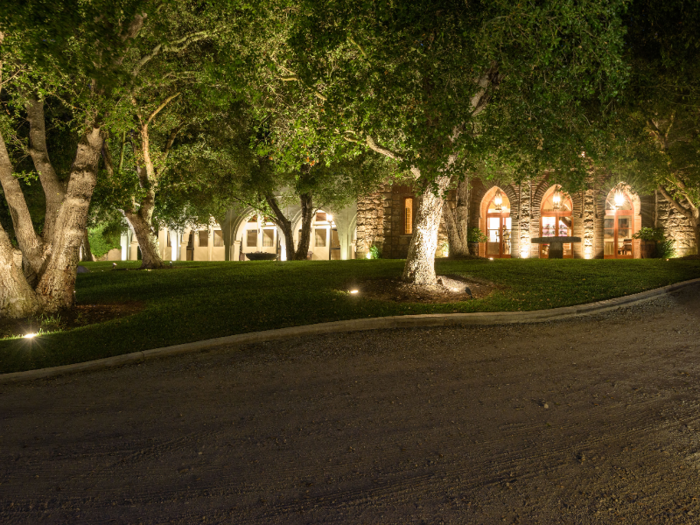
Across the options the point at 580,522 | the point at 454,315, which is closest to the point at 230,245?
the point at 454,315

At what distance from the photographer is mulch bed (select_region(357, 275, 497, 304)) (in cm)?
1057

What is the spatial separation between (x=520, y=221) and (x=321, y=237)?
484 inches

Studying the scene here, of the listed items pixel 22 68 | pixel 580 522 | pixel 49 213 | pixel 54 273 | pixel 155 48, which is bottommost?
pixel 580 522

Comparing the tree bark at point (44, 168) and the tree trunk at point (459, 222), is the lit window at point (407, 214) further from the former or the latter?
the tree bark at point (44, 168)

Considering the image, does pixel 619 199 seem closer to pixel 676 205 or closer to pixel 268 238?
pixel 676 205

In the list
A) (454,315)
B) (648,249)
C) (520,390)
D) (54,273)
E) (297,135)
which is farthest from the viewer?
(648,249)

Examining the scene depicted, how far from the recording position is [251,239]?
33.2m

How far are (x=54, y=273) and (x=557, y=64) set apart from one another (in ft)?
33.6

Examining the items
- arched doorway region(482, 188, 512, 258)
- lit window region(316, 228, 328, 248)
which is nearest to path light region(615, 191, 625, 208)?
arched doorway region(482, 188, 512, 258)

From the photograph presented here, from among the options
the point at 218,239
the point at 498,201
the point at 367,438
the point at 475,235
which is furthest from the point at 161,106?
the point at 218,239

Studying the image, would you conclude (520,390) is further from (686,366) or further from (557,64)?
(557,64)

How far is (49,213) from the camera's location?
1003 cm

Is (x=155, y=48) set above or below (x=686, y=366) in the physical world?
above

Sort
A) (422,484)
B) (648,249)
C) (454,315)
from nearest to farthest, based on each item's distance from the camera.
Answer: (422,484)
(454,315)
(648,249)
